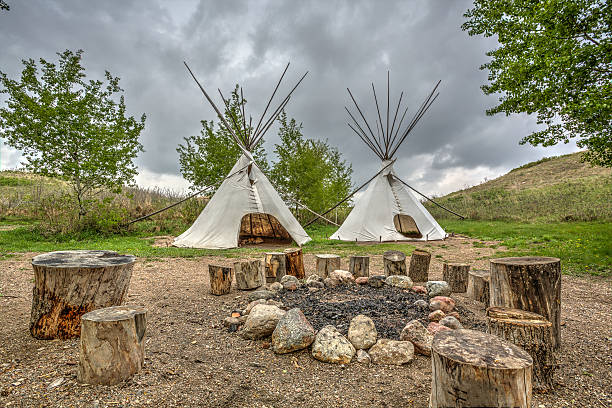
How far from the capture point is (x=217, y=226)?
8.95m

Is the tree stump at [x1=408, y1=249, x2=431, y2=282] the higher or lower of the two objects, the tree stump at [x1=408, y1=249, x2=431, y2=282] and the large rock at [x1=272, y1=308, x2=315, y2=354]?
the higher

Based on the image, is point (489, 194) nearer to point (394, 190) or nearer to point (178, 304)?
point (394, 190)

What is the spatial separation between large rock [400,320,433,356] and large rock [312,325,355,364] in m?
0.49

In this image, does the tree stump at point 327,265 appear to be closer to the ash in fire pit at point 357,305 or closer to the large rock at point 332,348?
the ash in fire pit at point 357,305

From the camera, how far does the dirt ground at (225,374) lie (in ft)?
6.43

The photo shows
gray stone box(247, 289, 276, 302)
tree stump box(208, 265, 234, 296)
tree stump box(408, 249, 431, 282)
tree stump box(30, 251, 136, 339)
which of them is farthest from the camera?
tree stump box(408, 249, 431, 282)

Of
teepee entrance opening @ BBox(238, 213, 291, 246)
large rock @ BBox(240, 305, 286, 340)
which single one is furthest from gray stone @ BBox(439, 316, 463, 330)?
teepee entrance opening @ BBox(238, 213, 291, 246)

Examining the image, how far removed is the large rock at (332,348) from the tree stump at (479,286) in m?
2.35

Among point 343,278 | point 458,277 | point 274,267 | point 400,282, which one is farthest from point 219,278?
point 458,277

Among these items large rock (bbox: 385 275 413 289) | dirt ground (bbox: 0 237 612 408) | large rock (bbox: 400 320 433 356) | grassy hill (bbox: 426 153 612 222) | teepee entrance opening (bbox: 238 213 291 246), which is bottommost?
dirt ground (bbox: 0 237 612 408)

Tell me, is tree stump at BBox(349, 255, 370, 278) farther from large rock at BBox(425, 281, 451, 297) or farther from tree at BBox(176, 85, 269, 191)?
tree at BBox(176, 85, 269, 191)

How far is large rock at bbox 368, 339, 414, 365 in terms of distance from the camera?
96.3 inches

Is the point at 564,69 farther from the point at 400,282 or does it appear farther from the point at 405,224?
the point at 405,224

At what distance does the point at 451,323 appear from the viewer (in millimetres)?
2943
